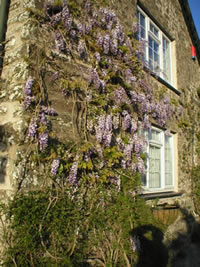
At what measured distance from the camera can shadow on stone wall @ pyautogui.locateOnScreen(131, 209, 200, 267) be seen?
3.78 metres

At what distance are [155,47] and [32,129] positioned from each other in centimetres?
495

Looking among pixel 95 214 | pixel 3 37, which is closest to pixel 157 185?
pixel 95 214

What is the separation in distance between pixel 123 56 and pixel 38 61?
198 cm

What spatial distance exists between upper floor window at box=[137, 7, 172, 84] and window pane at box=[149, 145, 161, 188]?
2077 millimetres

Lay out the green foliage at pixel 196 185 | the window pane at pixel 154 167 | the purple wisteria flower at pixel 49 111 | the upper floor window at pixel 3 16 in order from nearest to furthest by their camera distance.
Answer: the purple wisteria flower at pixel 49 111
the upper floor window at pixel 3 16
the window pane at pixel 154 167
the green foliage at pixel 196 185

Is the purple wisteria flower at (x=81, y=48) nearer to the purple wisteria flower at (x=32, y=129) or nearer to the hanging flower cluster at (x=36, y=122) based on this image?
the hanging flower cluster at (x=36, y=122)

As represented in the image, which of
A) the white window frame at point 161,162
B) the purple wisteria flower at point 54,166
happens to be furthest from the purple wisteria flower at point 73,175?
the white window frame at point 161,162

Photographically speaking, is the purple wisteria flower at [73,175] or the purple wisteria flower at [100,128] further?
the purple wisteria flower at [100,128]

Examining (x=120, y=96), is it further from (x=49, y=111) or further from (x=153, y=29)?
(x=153, y=29)

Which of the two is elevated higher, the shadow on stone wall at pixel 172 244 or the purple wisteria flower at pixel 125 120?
the purple wisteria flower at pixel 125 120

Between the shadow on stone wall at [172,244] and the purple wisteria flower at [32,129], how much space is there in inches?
86.1

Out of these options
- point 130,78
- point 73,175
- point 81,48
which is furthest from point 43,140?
point 130,78

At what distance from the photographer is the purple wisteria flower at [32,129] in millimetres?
2595

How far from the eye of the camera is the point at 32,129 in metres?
2.60
